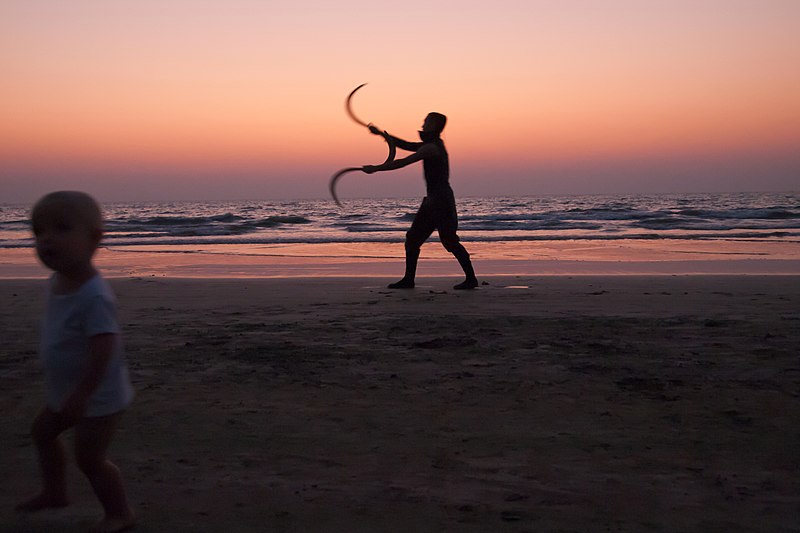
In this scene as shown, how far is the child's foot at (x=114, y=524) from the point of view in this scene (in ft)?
7.70

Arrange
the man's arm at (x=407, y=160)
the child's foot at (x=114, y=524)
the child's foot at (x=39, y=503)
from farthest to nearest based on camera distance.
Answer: the man's arm at (x=407, y=160) < the child's foot at (x=39, y=503) < the child's foot at (x=114, y=524)

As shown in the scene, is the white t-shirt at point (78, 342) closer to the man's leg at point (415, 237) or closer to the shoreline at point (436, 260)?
the man's leg at point (415, 237)

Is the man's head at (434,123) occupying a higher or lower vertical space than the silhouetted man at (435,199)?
higher

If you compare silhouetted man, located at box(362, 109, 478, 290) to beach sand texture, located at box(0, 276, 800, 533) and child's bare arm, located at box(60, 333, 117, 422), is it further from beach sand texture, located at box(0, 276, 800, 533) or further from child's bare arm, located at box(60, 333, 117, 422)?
child's bare arm, located at box(60, 333, 117, 422)

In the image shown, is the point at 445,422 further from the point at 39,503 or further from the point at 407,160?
the point at 407,160

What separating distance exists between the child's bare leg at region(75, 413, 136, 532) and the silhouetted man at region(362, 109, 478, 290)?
617 cm

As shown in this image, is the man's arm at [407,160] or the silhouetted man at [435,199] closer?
the man's arm at [407,160]

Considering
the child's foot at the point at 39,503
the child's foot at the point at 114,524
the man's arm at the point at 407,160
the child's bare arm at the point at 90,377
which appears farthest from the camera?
the man's arm at the point at 407,160

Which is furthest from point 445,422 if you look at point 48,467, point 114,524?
point 48,467

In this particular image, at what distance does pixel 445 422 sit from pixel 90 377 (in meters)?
1.65

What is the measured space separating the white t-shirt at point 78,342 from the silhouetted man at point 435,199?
6202mm

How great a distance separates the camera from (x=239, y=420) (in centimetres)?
348

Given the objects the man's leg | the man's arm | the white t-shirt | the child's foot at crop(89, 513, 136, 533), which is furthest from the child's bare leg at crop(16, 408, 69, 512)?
the man's leg

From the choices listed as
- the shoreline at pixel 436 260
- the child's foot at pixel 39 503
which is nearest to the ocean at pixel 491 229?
the shoreline at pixel 436 260
